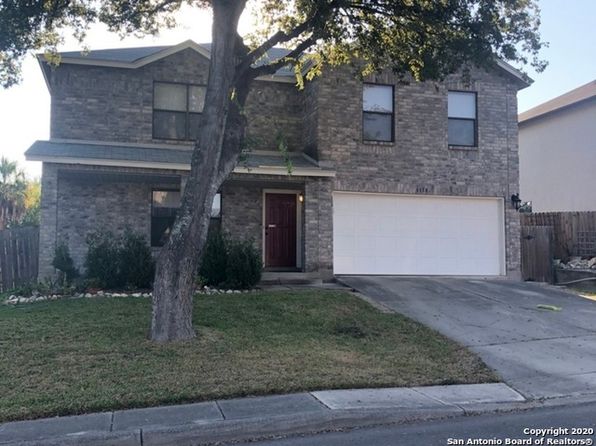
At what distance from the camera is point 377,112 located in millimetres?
15672

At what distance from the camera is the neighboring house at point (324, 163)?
14773mm

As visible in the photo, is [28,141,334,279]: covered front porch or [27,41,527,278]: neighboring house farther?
[27,41,527,278]: neighboring house

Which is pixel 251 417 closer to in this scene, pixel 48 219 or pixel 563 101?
pixel 48 219

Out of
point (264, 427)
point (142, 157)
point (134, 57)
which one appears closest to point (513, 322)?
point (264, 427)

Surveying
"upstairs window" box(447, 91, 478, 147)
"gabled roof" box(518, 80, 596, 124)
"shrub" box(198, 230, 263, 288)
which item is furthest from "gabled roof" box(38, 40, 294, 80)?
"gabled roof" box(518, 80, 596, 124)

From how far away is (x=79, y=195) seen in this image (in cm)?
1462

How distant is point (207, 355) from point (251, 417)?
2202mm

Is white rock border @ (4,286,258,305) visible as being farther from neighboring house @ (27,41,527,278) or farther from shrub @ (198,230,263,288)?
neighboring house @ (27,41,527,278)

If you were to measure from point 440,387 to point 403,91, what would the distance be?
1057 centimetres

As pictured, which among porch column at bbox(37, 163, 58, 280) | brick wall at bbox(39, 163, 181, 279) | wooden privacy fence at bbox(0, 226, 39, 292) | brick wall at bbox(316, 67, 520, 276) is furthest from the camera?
brick wall at bbox(316, 67, 520, 276)

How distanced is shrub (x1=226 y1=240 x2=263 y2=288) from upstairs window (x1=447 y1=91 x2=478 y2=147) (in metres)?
7.01

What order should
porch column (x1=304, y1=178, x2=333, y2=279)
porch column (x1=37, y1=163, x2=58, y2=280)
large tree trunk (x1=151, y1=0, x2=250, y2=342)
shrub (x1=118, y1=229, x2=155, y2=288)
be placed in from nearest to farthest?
1. large tree trunk (x1=151, y1=0, x2=250, y2=342)
2. shrub (x1=118, y1=229, x2=155, y2=288)
3. porch column (x1=37, y1=163, x2=58, y2=280)
4. porch column (x1=304, y1=178, x2=333, y2=279)

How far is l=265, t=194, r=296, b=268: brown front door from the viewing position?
1616 cm

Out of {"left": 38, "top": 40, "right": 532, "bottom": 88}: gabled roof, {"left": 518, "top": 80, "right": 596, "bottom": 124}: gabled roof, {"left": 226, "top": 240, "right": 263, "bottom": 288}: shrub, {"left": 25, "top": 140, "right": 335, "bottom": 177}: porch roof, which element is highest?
{"left": 518, "top": 80, "right": 596, "bottom": 124}: gabled roof
